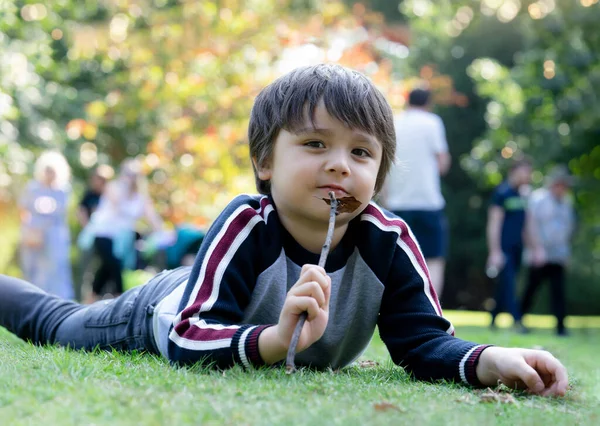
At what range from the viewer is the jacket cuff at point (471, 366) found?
289cm

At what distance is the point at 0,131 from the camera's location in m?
13.3

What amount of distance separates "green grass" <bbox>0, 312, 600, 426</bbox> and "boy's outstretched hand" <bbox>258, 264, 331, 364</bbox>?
0.40 ft

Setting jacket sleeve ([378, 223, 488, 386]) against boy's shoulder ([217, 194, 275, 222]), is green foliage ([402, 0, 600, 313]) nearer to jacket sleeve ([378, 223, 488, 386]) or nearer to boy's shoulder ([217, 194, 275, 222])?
jacket sleeve ([378, 223, 488, 386])

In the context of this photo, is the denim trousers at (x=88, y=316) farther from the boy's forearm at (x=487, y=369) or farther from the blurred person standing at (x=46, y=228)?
the blurred person standing at (x=46, y=228)

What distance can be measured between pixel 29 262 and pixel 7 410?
8861 millimetres

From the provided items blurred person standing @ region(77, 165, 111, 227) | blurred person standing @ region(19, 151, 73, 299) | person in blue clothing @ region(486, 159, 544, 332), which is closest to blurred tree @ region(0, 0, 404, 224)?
blurred person standing @ region(19, 151, 73, 299)

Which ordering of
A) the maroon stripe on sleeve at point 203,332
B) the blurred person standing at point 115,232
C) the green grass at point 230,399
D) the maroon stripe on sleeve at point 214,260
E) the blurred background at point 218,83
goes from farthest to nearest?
the blurred background at point 218,83 → the blurred person standing at point 115,232 → the maroon stripe on sleeve at point 214,260 → the maroon stripe on sleeve at point 203,332 → the green grass at point 230,399

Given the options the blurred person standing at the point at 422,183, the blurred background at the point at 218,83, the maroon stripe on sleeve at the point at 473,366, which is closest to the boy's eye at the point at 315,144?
the maroon stripe on sleeve at the point at 473,366

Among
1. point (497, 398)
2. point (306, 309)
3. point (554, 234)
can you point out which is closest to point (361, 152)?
point (306, 309)

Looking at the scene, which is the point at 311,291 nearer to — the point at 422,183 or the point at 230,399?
the point at 230,399

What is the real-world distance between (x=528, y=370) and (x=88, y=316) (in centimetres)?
198

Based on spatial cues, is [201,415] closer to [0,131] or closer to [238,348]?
[238,348]

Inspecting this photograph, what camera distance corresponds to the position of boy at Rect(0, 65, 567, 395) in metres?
2.79

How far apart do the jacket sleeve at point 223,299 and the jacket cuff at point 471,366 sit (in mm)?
714
